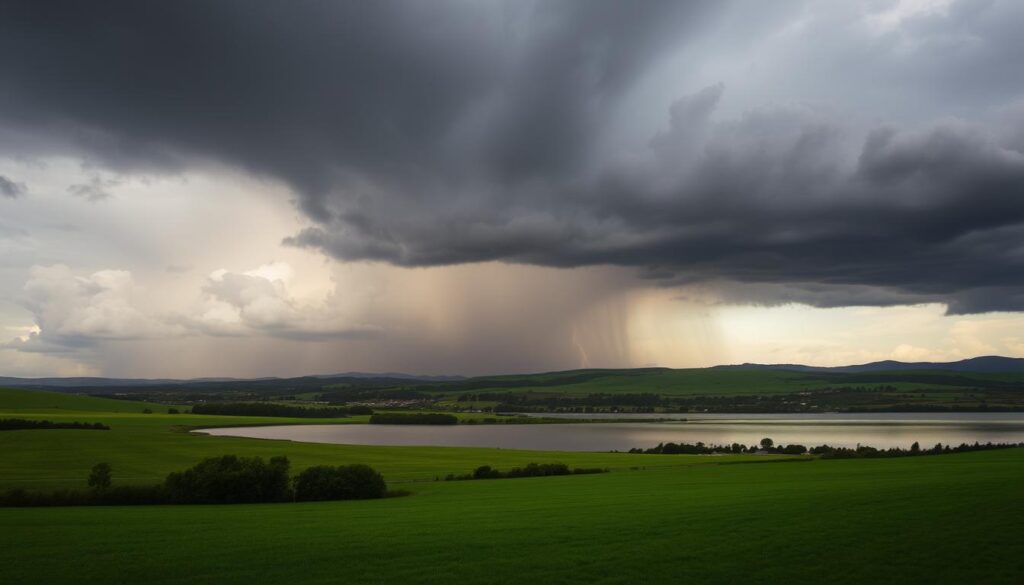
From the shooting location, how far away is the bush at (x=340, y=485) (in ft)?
123

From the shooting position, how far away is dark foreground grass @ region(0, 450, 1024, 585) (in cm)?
1453

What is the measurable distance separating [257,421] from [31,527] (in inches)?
5466

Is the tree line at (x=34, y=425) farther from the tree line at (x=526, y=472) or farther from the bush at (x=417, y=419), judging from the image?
the tree line at (x=526, y=472)

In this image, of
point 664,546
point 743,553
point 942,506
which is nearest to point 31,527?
point 664,546

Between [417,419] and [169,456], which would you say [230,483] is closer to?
[169,456]

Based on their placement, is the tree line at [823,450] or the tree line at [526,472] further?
the tree line at [823,450]

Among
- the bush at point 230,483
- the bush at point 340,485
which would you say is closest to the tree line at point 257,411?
the bush at point 230,483

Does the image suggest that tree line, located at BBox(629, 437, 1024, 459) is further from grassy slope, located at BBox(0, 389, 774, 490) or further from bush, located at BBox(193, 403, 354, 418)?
bush, located at BBox(193, 403, 354, 418)

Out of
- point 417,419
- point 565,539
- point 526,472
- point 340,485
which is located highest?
point 565,539

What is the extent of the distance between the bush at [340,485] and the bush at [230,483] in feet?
3.71

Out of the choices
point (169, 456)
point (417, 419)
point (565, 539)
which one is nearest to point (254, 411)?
point (417, 419)

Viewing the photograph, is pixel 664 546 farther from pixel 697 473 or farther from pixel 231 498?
pixel 697 473

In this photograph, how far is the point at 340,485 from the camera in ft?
123

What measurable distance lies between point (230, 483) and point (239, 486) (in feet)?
1.70
